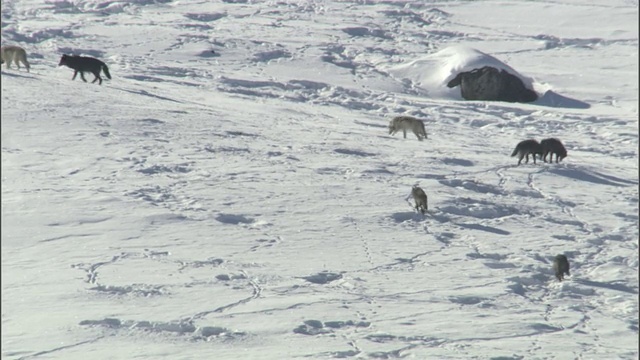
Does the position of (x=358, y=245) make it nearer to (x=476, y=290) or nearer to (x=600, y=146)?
(x=476, y=290)

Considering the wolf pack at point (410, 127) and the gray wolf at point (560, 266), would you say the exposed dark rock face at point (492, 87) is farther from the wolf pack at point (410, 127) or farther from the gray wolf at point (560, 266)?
the gray wolf at point (560, 266)

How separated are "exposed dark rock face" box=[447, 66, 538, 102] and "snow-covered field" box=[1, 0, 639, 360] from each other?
2.72 feet

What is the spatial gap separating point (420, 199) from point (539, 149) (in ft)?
15.8

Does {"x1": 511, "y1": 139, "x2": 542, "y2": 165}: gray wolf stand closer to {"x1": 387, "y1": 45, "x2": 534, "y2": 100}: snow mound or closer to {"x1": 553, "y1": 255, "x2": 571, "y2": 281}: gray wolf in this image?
{"x1": 553, "y1": 255, "x2": 571, "y2": 281}: gray wolf

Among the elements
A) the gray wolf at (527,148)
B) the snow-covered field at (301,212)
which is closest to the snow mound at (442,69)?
the snow-covered field at (301,212)

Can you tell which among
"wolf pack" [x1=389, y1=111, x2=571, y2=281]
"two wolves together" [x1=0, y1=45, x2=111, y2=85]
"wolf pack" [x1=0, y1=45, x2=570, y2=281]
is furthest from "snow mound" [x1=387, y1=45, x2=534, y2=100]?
"two wolves together" [x1=0, y1=45, x2=111, y2=85]

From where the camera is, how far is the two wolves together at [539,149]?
1783cm

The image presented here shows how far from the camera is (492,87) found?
86.1 feet

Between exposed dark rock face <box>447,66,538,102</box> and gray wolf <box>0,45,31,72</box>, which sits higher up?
gray wolf <box>0,45,31,72</box>

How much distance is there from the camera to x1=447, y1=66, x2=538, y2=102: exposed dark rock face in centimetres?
2614

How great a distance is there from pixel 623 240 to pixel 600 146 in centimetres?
779

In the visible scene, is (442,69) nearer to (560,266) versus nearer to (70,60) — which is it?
(70,60)

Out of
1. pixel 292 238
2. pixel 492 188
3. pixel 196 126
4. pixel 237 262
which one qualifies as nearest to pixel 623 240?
pixel 492 188

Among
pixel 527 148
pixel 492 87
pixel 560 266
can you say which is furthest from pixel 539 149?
pixel 492 87
